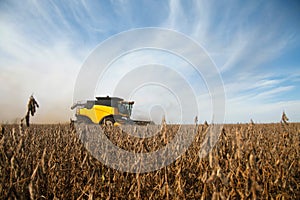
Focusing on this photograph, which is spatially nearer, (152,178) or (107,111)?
(152,178)

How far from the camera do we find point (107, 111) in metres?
15.5

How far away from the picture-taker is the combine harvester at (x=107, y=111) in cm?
1525

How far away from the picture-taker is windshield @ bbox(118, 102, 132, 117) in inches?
638

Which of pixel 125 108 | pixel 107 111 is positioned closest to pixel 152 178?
pixel 107 111

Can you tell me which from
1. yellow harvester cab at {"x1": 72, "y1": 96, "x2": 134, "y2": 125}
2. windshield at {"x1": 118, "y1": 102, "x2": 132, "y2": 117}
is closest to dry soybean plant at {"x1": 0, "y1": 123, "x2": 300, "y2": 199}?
yellow harvester cab at {"x1": 72, "y1": 96, "x2": 134, "y2": 125}

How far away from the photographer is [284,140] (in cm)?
443

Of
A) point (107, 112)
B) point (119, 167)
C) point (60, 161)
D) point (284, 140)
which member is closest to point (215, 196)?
point (119, 167)

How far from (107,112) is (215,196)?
47.2 ft

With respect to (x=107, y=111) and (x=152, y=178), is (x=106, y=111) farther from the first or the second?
(x=152, y=178)

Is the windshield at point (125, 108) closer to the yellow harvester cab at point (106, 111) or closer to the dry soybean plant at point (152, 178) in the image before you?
the yellow harvester cab at point (106, 111)

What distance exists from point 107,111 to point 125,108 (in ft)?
4.99

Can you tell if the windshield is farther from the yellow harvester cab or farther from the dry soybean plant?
the dry soybean plant

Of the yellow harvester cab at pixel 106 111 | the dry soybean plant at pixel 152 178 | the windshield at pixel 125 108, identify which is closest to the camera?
the dry soybean plant at pixel 152 178

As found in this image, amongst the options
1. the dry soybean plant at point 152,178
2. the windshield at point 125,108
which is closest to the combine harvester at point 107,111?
the windshield at point 125,108
